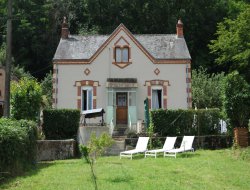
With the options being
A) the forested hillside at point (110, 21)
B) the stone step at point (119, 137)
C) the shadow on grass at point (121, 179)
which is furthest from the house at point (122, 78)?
the forested hillside at point (110, 21)

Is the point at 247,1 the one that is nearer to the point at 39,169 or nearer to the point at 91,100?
the point at 91,100

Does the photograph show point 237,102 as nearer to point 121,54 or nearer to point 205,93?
point 121,54

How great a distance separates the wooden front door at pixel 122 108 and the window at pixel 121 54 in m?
2.36

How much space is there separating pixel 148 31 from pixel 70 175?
4069cm

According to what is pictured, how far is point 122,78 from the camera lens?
3120cm

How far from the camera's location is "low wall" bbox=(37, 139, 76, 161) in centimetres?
2133

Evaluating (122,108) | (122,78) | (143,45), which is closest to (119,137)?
(122,108)

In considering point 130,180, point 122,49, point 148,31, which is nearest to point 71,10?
point 148,31

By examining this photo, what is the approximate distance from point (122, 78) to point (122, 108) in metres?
2.06

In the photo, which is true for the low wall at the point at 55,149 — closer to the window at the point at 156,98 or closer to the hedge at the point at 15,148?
the hedge at the point at 15,148

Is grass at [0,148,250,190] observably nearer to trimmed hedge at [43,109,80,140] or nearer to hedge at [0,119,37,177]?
hedge at [0,119,37,177]

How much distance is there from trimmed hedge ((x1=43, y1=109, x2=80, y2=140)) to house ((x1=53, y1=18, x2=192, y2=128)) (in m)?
6.21

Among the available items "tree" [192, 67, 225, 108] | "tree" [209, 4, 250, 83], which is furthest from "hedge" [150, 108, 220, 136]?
"tree" [192, 67, 225, 108]

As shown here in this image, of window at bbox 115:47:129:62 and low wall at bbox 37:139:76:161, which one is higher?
window at bbox 115:47:129:62
